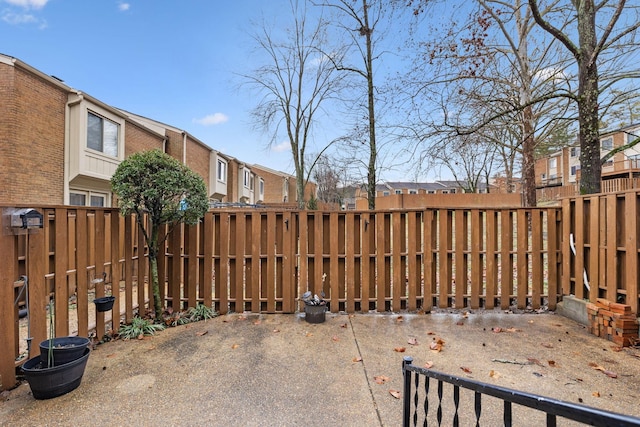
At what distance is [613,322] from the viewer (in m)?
3.76

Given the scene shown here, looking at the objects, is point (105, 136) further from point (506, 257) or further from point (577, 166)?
point (577, 166)

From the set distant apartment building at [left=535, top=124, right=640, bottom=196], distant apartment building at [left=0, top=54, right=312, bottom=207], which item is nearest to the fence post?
distant apartment building at [left=0, top=54, right=312, bottom=207]

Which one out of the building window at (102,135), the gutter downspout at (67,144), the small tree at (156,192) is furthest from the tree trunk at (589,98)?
the building window at (102,135)

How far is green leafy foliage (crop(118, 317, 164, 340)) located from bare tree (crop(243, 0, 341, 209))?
10830 millimetres

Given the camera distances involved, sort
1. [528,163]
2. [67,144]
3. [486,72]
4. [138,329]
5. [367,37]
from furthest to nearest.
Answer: [67,144] → [528,163] → [486,72] → [367,37] → [138,329]

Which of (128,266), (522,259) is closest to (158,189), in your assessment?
(128,266)

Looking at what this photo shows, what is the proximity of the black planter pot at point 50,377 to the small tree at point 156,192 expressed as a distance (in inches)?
65.0

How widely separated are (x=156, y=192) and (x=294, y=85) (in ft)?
47.4

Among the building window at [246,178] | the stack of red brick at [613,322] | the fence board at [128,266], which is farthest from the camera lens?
the building window at [246,178]

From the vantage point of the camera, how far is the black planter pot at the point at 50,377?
8.54 ft

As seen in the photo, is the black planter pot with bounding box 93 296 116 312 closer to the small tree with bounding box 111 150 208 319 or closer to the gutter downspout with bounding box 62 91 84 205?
the small tree with bounding box 111 150 208 319

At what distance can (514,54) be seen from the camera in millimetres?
9750

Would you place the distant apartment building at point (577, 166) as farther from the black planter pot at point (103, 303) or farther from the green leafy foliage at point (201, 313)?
the black planter pot at point (103, 303)

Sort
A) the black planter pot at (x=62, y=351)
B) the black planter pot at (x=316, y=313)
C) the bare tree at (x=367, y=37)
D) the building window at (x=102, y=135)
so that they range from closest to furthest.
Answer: the black planter pot at (x=62, y=351), the black planter pot at (x=316, y=313), the bare tree at (x=367, y=37), the building window at (x=102, y=135)
